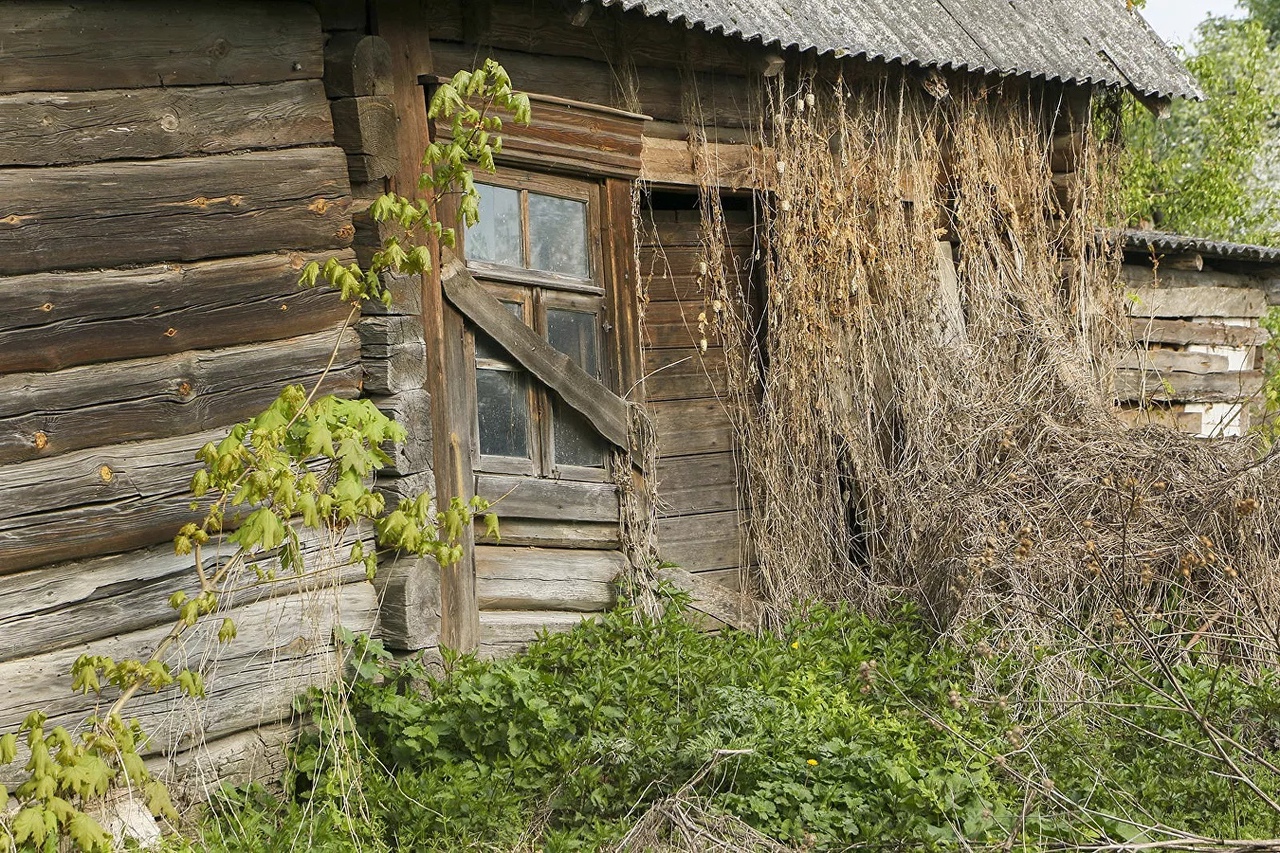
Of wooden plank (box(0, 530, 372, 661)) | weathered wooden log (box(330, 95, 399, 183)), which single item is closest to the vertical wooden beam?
weathered wooden log (box(330, 95, 399, 183))

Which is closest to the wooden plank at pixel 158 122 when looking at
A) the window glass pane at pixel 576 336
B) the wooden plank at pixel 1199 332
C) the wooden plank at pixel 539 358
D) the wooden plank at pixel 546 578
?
the wooden plank at pixel 539 358

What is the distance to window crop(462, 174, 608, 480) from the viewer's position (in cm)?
604

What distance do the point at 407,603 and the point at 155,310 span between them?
1.50 m

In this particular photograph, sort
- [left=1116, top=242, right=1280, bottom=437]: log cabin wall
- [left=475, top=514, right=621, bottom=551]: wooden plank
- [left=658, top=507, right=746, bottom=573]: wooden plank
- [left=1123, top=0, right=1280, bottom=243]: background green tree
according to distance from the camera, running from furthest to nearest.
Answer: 1. [left=1123, top=0, right=1280, bottom=243]: background green tree
2. [left=1116, top=242, right=1280, bottom=437]: log cabin wall
3. [left=658, top=507, right=746, bottom=573]: wooden plank
4. [left=475, top=514, right=621, bottom=551]: wooden plank

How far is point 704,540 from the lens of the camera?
7.34m

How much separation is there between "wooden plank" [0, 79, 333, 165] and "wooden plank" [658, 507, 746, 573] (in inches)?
117

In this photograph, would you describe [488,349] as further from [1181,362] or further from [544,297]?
[1181,362]

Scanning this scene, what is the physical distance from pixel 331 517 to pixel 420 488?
2.07 ft

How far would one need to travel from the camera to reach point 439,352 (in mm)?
5605

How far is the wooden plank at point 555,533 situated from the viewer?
609cm

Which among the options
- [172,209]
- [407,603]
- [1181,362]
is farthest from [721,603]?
[1181,362]

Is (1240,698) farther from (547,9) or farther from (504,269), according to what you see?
(547,9)

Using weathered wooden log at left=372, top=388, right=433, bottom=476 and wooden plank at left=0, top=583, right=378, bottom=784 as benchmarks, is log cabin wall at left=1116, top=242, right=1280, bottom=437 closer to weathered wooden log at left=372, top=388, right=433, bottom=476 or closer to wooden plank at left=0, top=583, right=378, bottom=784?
weathered wooden log at left=372, top=388, right=433, bottom=476

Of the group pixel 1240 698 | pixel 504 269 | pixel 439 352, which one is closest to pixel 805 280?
pixel 504 269
